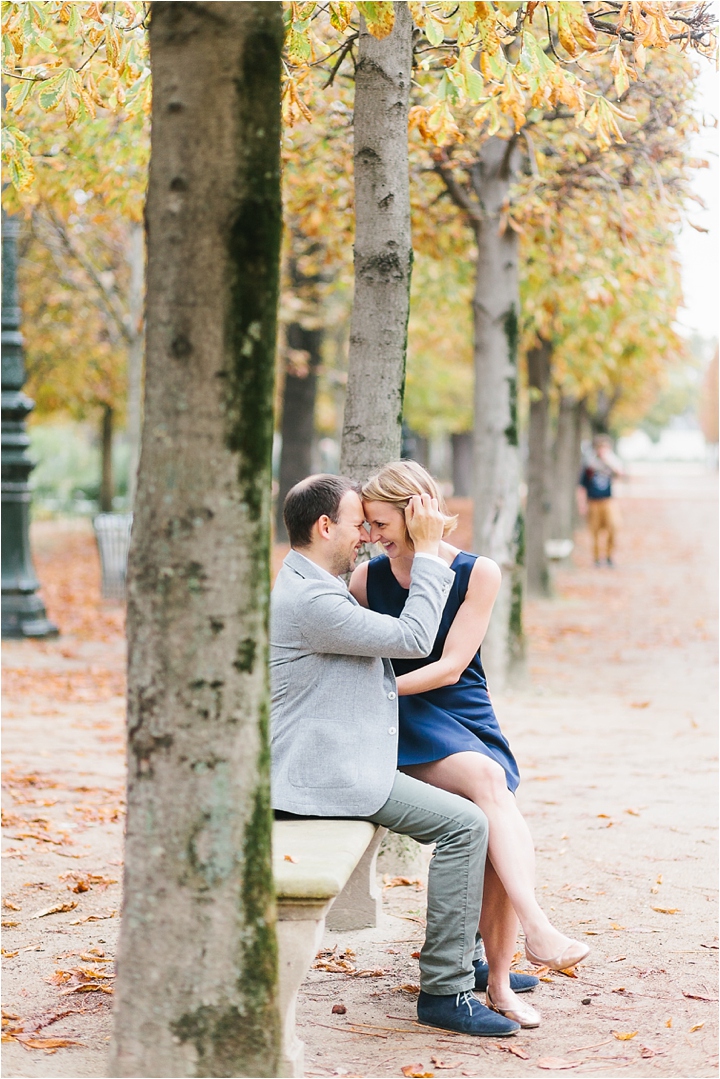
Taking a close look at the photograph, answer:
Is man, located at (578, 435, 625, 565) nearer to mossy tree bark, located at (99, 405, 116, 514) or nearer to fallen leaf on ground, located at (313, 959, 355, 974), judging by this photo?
mossy tree bark, located at (99, 405, 116, 514)

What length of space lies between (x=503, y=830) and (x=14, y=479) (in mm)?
9231

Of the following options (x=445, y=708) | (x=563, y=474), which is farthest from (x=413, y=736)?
(x=563, y=474)

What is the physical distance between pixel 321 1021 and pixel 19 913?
1.57 metres

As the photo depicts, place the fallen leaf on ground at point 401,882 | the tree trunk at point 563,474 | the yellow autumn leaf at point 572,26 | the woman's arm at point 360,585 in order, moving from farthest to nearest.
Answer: the tree trunk at point 563,474
the fallen leaf on ground at point 401,882
the yellow autumn leaf at point 572,26
the woman's arm at point 360,585

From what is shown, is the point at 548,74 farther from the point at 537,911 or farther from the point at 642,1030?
the point at 642,1030

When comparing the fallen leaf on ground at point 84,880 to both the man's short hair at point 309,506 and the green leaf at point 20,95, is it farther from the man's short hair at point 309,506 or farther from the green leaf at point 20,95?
the green leaf at point 20,95

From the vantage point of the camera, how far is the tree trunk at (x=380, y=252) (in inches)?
196

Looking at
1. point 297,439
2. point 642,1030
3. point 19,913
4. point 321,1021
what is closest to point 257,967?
point 321,1021

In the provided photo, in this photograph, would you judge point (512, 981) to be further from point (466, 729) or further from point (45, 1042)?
point (45, 1042)

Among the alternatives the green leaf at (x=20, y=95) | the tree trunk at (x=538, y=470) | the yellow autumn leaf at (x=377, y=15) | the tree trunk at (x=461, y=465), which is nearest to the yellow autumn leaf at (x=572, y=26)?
the yellow autumn leaf at (x=377, y=15)

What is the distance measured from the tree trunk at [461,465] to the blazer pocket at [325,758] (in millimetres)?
32394

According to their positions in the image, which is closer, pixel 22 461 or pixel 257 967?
pixel 257 967

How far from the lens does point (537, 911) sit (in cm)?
366

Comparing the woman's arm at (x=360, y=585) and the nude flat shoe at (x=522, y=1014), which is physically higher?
the woman's arm at (x=360, y=585)
